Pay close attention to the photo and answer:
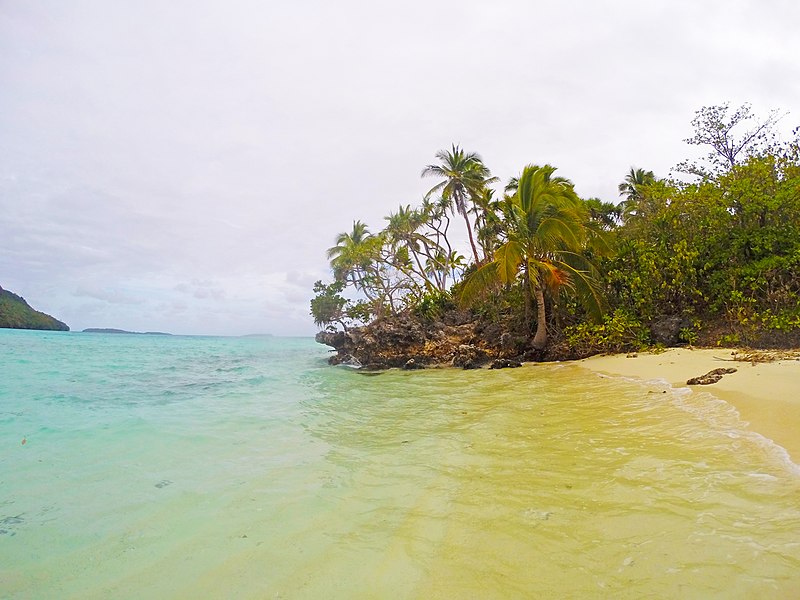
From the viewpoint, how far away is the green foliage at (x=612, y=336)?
13094 millimetres

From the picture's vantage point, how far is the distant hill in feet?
230

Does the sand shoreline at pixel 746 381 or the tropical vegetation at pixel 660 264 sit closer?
the sand shoreline at pixel 746 381

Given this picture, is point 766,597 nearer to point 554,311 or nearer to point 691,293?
point 691,293

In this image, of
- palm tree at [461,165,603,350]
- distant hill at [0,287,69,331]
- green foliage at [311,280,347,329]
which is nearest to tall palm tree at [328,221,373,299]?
green foliage at [311,280,347,329]

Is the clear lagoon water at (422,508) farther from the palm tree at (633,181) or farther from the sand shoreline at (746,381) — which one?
the palm tree at (633,181)

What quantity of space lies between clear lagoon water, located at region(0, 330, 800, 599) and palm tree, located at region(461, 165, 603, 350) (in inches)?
320

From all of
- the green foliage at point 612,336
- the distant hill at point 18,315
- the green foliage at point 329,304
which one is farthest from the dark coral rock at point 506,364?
the distant hill at point 18,315

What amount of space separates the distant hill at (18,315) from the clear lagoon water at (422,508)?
9087 centimetres

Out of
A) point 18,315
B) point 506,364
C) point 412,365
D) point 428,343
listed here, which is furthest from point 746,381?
point 18,315

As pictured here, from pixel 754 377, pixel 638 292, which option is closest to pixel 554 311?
pixel 638 292

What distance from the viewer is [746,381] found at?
5.91m

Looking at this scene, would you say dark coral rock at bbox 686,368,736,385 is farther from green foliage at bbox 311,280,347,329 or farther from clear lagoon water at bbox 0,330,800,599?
green foliage at bbox 311,280,347,329

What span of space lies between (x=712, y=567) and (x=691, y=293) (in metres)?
14.2

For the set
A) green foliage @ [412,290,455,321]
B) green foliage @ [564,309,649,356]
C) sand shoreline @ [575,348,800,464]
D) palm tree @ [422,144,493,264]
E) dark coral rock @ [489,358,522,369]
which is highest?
palm tree @ [422,144,493,264]
